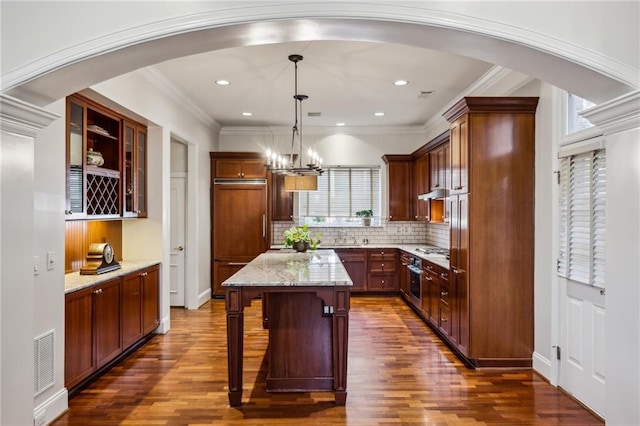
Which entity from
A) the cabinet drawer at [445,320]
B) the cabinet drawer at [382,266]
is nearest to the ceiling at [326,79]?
the cabinet drawer at [382,266]

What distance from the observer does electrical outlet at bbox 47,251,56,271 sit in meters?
2.91

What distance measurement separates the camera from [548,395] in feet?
10.8

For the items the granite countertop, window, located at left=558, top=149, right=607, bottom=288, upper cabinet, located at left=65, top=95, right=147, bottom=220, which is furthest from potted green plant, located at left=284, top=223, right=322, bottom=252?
window, located at left=558, top=149, right=607, bottom=288

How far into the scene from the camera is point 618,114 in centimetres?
189

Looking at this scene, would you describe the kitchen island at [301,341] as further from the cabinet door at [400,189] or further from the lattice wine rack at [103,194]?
the cabinet door at [400,189]

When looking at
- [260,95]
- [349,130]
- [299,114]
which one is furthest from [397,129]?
[260,95]

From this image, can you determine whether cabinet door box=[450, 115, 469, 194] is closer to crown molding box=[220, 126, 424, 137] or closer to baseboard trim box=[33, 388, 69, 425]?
crown molding box=[220, 126, 424, 137]

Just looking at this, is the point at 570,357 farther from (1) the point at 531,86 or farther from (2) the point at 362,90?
(2) the point at 362,90

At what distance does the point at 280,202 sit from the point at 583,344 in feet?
16.9

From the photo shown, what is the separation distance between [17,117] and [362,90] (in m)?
4.07

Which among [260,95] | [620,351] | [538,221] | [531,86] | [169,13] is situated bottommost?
[620,351]

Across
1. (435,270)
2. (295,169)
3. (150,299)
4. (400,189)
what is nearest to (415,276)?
(435,270)

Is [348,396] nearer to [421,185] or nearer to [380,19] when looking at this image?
[380,19]

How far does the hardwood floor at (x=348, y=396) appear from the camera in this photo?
2.92 meters
